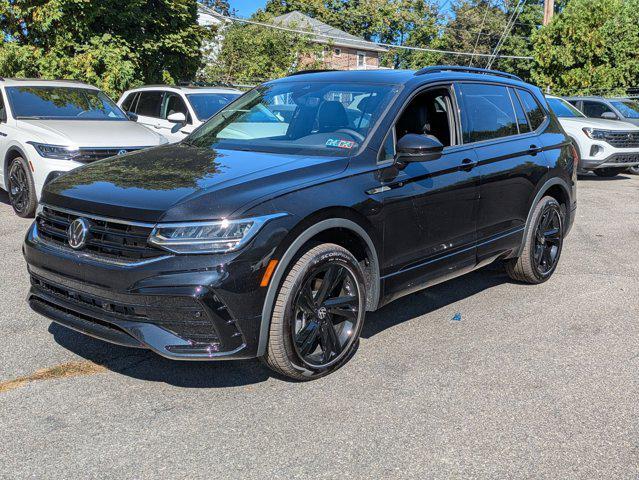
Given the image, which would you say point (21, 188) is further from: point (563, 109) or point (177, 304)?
point (563, 109)

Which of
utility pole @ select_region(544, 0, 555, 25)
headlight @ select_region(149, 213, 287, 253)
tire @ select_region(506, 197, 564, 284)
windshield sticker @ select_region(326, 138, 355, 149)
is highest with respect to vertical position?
utility pole @ select_region(544, 0, 555, 25)

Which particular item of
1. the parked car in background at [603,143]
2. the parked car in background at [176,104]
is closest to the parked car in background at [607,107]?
the parked car in background at [603,143]

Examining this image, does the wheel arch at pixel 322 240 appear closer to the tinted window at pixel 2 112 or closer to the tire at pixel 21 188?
the tire at pixel 21 188

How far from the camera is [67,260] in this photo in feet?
12.6

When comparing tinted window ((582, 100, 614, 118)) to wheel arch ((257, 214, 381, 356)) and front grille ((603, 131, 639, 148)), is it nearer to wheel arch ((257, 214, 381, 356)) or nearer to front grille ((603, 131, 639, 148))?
front grille ((603, 131, 639, 148))

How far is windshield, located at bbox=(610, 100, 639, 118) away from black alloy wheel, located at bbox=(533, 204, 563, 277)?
442 inches

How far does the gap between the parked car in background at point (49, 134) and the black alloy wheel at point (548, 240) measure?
4.94 m

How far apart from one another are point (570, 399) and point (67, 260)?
9.68 ft

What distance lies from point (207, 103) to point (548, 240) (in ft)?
21.8

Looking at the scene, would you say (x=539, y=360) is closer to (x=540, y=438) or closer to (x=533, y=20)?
(x=540, y=438)

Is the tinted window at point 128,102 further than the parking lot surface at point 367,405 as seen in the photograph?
Yes

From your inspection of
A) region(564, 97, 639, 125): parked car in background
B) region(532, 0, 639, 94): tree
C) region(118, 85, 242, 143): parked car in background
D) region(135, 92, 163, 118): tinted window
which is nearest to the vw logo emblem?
region(118, 85, 242, 143): parked car in background

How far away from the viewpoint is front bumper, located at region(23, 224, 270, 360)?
354cm

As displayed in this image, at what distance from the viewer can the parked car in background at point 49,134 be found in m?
8.22
